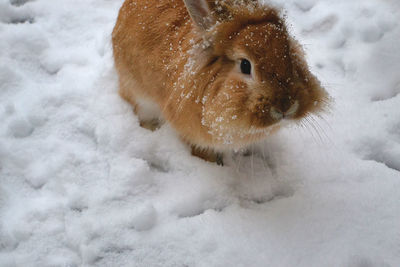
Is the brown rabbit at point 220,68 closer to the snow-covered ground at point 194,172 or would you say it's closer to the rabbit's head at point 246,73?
the rabbit's head at point 246,73

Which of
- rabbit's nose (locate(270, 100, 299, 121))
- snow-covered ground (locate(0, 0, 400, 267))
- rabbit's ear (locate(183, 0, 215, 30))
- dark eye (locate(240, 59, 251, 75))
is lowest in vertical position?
snow-covered ground (locate(0, 0, 400, 267))

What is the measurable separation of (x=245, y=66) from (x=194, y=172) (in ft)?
3.23

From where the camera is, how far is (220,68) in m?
2.01

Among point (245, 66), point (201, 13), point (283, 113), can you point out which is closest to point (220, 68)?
point (245, 66)

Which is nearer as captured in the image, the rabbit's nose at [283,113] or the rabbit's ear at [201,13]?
the rabbit's nose at [283,113]

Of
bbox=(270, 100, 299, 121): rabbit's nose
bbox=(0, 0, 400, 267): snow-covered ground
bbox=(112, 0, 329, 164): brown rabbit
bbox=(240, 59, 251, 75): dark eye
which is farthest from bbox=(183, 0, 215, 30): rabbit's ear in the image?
bbox=(0, 0, 400, 267): snow-covered ground

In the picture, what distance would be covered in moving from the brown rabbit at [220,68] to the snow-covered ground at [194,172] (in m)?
0.43

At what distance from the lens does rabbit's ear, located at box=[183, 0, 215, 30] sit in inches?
74.1

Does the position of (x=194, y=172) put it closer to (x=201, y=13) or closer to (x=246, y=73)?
(x=246, y=73)

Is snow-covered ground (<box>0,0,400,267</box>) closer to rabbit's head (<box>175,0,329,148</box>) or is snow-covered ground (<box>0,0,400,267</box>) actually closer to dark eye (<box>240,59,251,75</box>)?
rabbit's head (<box>175,0,329,148</box>)

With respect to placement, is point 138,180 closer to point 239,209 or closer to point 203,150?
point 203,150

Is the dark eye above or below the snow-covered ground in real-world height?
above

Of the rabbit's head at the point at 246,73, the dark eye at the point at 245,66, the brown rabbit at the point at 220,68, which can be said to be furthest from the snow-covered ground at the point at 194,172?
the dark eye at the point at 245,66

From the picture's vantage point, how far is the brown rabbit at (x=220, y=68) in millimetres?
1780
